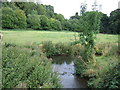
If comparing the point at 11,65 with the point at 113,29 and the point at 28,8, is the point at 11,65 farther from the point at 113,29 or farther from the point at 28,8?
the point at 28,8

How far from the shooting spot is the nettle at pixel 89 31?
21.9 feet

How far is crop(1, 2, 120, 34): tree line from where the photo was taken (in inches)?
1010

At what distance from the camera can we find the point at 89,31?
6926mm

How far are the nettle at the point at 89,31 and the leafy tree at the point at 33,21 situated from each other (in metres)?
21.2

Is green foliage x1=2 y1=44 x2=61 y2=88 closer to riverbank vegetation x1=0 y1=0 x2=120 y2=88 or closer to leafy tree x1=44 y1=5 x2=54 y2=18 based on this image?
riverbank vegetation x1=0 y1=0 x2=120 y2=88

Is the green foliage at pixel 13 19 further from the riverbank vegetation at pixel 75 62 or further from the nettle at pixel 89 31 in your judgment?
the nettle at pixel 89 31

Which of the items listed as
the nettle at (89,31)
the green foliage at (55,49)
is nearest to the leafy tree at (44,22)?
the green foliage at (55,49)

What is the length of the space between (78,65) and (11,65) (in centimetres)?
330

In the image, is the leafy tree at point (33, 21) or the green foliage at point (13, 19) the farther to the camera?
the leafy tree at point (33, 21)

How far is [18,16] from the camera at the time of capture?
26875 mm

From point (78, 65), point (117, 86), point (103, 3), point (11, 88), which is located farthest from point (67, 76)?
point (103, 3)

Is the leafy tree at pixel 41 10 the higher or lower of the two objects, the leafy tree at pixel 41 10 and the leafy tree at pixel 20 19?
the higher

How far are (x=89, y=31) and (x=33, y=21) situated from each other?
22.2m

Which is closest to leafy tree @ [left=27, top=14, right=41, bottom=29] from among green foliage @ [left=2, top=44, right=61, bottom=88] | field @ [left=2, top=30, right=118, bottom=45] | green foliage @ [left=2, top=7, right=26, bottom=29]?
green foliage @ [left=2, top=7, right=26, bottom=29]
